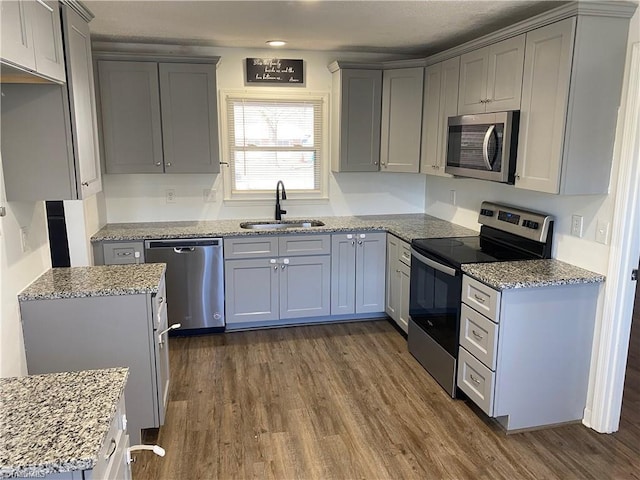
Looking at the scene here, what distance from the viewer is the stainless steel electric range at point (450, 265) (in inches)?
116

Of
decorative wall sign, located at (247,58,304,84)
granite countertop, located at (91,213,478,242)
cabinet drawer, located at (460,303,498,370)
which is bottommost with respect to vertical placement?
cabinet drawer, located at (460,303,498,370)

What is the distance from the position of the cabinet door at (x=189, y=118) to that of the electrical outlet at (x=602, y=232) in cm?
276

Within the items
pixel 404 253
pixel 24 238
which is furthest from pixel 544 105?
pixel 24 238

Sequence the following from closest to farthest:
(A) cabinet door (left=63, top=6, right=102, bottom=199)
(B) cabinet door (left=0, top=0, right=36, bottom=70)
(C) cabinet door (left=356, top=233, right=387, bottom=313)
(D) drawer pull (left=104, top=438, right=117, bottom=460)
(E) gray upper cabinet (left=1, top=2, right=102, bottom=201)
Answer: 1. (D) drawer pull (left=104, top=438, right=117, bottom=460)
2. (B) cabinet door (left=0, top=0, right=36, bottom=70)
3. (E) gray upper cabinet (left=1, top=2, right=102, bottom=201)
4. (A) cabinet door (left=63, top=6, right=102, bottom=199)
5. (C) cabinet door (left=356, top=233, right=387, bottom=313)

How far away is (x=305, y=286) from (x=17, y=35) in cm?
280

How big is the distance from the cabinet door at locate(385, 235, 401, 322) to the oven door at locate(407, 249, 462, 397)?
369mm

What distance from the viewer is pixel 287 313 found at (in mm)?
4082

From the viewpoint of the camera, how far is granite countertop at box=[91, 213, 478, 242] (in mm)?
3691

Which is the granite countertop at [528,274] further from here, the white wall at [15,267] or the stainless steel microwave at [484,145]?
the white wall at [15,267]

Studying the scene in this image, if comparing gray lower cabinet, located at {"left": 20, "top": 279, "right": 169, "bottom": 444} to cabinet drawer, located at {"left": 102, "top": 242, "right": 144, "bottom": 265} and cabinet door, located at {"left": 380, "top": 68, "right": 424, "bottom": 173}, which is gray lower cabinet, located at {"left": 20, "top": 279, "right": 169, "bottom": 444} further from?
cabinet door, located at {"left": 380, "top": 68, "right": 424, "bottom": 173}

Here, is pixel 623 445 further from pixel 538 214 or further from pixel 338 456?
pixel 338 456

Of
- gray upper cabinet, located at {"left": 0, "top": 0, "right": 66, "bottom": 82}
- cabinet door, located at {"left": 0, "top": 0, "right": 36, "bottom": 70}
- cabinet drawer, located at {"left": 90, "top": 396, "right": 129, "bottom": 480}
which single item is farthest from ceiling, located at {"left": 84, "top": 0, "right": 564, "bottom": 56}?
cabinet drawer, located at {"left": 90, "top": 396, "right": 129, "bottom": 480}

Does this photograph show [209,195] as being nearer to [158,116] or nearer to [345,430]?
[158,116]

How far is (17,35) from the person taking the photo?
168 centimetres
